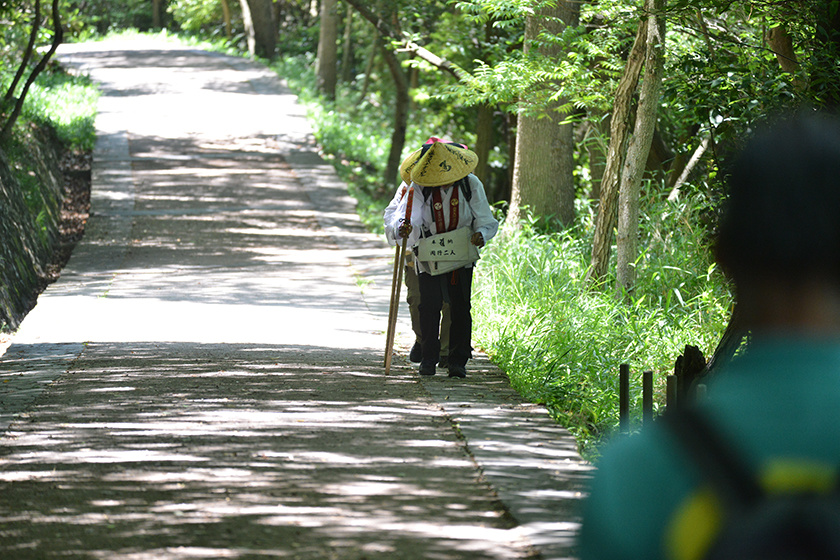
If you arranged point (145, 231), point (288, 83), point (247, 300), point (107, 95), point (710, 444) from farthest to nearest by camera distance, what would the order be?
point (288, 83) < point (107, 95) < point (145, 231) < point (247, 300) < point (710, 444)

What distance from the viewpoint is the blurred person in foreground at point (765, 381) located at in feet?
4.06

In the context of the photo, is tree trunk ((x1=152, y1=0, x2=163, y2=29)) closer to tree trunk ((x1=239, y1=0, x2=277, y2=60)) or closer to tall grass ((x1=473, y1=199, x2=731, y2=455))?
tree trunk ((x1=239, y1=0, x2=277, y2=60))

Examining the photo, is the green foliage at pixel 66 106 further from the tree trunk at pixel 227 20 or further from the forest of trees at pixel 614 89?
the tree trunk at pixel 227 20

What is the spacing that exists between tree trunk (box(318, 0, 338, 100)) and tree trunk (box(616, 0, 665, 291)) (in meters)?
17.7

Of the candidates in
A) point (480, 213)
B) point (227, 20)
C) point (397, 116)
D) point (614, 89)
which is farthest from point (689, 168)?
point (227, 20)

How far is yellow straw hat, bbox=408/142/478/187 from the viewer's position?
25.6 ft

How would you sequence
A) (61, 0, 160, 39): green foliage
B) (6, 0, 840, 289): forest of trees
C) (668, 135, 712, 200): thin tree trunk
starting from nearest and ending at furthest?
1. (6, 0, 840, 289): forest of trees
2. (668, 135, 712, 200): thin tree trunk
3. (61, 0, 160, 39): green foliage

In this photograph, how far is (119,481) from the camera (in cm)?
505

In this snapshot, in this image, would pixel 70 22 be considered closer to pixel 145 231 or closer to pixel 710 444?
pixel 145 231

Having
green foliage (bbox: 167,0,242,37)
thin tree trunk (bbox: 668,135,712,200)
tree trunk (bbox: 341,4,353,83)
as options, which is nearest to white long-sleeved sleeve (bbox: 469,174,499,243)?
thin tree trunk (bbox: 668,135,712,200)

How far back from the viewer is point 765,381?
1.28 metres

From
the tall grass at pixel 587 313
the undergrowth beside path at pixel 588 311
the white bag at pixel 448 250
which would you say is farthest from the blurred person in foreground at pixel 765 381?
the white bag at pixel 448 250

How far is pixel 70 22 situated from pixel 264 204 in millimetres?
5209

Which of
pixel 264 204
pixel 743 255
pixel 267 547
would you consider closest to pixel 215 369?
pixel 267 547
